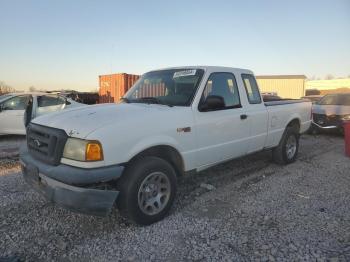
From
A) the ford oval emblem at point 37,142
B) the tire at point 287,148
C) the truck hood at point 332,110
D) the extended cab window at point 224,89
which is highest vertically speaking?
the extended cab window at point 224,89

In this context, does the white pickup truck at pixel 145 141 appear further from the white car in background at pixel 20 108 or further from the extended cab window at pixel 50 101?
the extended cab window at pixel 50 101

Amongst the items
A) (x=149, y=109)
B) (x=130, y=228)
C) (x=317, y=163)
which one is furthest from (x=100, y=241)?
(x=317, y=163)

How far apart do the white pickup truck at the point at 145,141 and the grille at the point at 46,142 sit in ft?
0.04

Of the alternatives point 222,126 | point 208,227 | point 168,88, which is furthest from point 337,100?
point 208,227

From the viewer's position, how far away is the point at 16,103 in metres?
9.91

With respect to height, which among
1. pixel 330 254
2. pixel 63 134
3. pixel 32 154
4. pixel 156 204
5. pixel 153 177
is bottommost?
pixel 330 254

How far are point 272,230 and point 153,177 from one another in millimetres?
1529

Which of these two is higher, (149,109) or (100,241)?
(149,109)

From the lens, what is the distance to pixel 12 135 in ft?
35.2

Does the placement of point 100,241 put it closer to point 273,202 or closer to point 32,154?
point 32,154

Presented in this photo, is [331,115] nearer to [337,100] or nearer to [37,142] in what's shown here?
[337,100]

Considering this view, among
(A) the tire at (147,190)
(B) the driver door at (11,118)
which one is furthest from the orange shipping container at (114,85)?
(A) the tire at (147,190)

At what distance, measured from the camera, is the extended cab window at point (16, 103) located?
975 cm

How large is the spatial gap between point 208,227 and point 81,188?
1574mm
